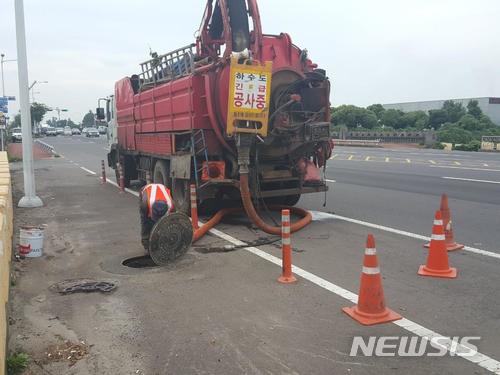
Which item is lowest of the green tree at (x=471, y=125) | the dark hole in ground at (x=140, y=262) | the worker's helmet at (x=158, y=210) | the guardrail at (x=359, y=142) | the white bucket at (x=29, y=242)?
the dark hole in ground at (x=140, y=262)

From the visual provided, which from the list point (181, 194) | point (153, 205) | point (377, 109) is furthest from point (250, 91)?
point (377, 109)

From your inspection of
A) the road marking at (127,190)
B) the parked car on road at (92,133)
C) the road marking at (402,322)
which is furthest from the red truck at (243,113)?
the parked car on road at (92,133)

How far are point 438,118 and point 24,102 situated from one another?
51.3 m

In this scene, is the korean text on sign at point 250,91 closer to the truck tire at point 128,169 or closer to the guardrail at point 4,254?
the guardrail at point 4,254

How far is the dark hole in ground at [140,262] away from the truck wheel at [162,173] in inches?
149

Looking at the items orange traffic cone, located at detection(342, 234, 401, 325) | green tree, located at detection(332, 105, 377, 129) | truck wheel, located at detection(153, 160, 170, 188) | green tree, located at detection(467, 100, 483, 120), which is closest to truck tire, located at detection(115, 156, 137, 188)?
truck wheel, located at detection(153, 160, 170, 188)

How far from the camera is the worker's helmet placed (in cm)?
636

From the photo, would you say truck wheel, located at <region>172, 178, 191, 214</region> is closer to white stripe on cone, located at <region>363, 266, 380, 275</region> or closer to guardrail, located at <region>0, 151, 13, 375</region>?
guardrail, located at <region>0, 151, 13, 375</region>

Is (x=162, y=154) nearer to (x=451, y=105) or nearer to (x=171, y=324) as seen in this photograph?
(x=171, y=324)

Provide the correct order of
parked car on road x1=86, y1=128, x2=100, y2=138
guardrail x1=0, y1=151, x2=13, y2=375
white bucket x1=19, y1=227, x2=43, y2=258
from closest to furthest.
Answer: guardrail x1=0, y1=151, x2=13, y2=375 → white bucket x1=19, y1=227, x2=43, y2=258 → parked car on road x1=86, y1=128, x2=100, y2=138

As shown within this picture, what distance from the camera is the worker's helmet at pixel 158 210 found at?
636 cm

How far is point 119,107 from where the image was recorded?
14.4 m

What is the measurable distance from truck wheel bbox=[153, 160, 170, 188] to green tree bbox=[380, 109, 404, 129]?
48816 millimetres

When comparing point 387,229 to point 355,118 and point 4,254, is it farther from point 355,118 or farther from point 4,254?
point 355,118
